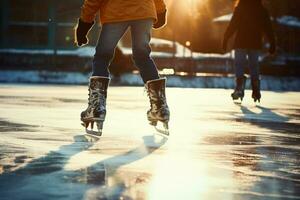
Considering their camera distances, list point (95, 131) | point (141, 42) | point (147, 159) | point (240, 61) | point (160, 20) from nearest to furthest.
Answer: point (147, 159) → point (95, 131) → point (141, 42) → point (160, 20) → point (240, 61)

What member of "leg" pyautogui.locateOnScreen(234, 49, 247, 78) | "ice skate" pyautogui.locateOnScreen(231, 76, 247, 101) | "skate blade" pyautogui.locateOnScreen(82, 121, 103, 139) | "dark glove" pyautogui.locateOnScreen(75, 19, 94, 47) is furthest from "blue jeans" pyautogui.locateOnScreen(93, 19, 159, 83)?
"leg" pyautogui.locateOnScreen(234, 49, 247, 78)

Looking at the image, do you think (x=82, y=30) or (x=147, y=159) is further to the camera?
(x=82, y=30)

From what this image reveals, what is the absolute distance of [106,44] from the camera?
→ 5891mm

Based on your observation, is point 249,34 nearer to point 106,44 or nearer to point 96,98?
point 106,44

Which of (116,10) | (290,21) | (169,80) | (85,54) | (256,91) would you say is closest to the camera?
(116,10)

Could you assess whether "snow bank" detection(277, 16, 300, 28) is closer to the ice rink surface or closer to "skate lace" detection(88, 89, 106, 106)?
the ice rink surface

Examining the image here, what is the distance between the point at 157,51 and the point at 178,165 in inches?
1082

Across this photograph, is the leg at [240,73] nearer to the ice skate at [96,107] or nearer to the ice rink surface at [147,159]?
the ice rink surface at [147,159]

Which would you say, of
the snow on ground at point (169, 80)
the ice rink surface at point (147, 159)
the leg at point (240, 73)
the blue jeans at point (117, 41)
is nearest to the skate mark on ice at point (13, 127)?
the ice rink surface at point (147, 159)

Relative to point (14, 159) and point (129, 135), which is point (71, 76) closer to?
point (129, 135)

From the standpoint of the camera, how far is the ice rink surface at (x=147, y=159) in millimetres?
3172

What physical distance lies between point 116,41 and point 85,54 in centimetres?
2085

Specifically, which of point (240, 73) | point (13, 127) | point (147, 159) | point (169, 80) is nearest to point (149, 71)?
point (13, 127)

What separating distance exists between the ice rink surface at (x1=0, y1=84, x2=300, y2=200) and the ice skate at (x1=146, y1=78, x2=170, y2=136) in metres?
0.13
